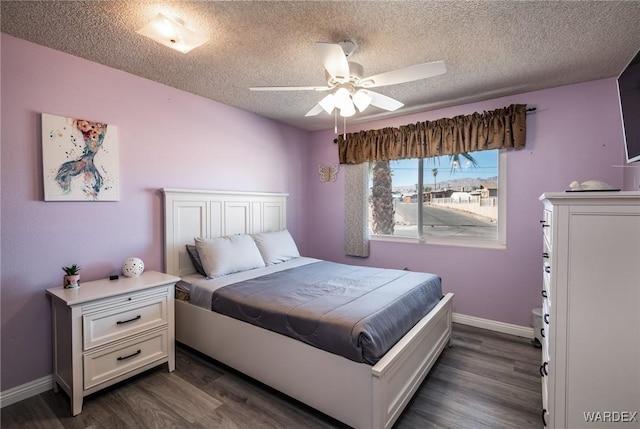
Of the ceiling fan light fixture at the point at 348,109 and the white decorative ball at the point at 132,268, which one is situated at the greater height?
the ceiling fan light fixture at the point at 348,109

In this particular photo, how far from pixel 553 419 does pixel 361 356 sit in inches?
38.9

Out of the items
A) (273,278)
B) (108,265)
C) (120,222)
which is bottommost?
(273,278)

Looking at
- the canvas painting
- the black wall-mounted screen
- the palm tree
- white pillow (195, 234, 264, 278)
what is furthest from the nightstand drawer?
the black wall-mounted screen

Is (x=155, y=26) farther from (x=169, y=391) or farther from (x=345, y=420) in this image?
(x=345, y=420)

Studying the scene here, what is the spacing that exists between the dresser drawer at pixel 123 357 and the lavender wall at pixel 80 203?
523 mm

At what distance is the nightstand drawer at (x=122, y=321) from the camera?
76.1 inches

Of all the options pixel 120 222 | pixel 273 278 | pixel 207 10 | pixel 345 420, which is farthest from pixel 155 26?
pixel 345 420

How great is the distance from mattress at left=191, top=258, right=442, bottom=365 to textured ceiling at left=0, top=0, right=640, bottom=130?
1762mm

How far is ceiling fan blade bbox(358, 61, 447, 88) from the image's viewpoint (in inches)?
69.7

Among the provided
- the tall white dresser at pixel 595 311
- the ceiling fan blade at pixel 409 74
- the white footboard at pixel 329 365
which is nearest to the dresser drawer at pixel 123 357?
the white footboard at pixel 329 365

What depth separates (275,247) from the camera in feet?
11.1

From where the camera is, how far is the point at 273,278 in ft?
8.82

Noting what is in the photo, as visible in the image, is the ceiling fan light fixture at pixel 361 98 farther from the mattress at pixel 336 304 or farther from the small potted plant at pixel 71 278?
the small potted plant at pixel 71 278

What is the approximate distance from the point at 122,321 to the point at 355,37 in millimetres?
2502
